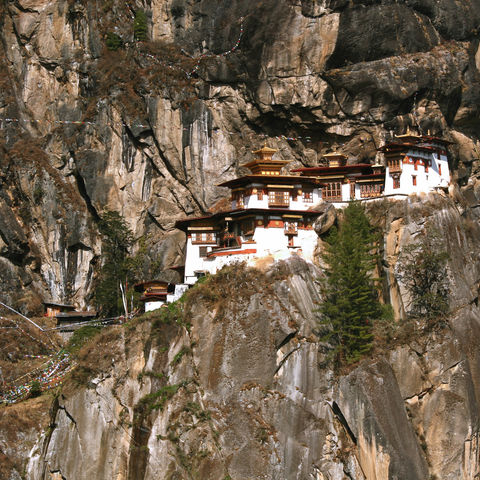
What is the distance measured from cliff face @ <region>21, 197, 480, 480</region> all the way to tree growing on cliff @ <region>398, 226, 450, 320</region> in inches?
47.0

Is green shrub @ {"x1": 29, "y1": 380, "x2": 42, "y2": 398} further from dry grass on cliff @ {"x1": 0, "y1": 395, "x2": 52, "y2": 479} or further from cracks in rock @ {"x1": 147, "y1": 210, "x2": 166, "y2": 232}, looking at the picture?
cracks in rock @ {"x1": 147, "y1": 210, "x2": 166, "y2": 232}

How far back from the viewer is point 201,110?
2749 inches

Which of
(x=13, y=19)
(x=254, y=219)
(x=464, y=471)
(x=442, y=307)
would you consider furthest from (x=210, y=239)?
(x=13, y=19)

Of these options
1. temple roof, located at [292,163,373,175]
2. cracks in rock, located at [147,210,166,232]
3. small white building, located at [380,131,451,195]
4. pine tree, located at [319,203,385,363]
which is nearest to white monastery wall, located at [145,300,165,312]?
cracks in rock, located at [147,210,166,232]

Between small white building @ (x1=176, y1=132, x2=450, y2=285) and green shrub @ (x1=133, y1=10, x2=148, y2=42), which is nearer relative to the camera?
small white building @ (x1=176, y1=132, x2=450, y2=285)

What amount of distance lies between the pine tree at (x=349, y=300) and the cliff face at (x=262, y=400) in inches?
42.5

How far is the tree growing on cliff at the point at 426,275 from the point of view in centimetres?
5012

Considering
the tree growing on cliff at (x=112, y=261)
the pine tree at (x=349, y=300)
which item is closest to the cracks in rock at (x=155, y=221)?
the tree growing on cliff at (x=112, y=261)

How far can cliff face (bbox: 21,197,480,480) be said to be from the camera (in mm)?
45406

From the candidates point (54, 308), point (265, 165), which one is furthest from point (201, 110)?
point (54, 308)

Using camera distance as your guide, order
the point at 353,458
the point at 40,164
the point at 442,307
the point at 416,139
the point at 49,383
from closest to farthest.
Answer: the point at 353,458
the point at 442,307
the point at 49,383
the point at 416,139
the point at 40,164

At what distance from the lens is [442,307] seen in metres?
49.9

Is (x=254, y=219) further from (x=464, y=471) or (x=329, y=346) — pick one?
(x=464, y=471)

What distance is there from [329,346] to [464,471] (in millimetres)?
11643
